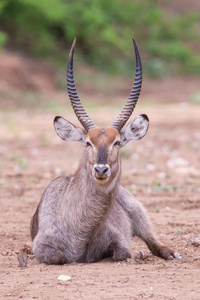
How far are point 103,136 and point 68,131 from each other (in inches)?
22.8

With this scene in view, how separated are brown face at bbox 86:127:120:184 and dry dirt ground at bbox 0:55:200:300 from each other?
38.6 inches

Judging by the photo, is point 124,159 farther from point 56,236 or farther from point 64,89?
point 64,89

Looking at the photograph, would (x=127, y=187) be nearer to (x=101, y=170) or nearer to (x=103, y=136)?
(x=103, y=136)

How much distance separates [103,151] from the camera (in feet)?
21.0

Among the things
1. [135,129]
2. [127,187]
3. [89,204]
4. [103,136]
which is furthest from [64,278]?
[127,187]

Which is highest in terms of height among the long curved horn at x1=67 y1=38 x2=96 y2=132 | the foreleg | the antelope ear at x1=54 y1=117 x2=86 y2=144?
the long curved horn at x1=67 y1=38 x2=96 y2=132

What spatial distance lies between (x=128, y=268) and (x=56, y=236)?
0.95 m

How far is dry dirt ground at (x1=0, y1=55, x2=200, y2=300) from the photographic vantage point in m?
5.42

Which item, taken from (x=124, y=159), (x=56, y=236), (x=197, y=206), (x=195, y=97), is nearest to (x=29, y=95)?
(x=195, y=97)

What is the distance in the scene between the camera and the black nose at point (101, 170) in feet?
20.4

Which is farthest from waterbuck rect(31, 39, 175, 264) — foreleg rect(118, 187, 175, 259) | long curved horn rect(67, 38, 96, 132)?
foreleg rect(118, 187, 175, 259)

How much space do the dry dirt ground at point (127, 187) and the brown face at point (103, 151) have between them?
981 mm

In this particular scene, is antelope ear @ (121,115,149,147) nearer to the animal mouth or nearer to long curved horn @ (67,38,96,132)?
long curved horn @ (67,38,96,132)

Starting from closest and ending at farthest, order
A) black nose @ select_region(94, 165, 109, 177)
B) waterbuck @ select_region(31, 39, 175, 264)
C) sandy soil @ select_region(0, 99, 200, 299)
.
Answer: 1. sandy soil @ select_region(0, 99, 200, 299)
2. black nose @ select_region(94, 165, 109, 177)
3. waterbuck @ select_region(31, 39, 175, 264)
